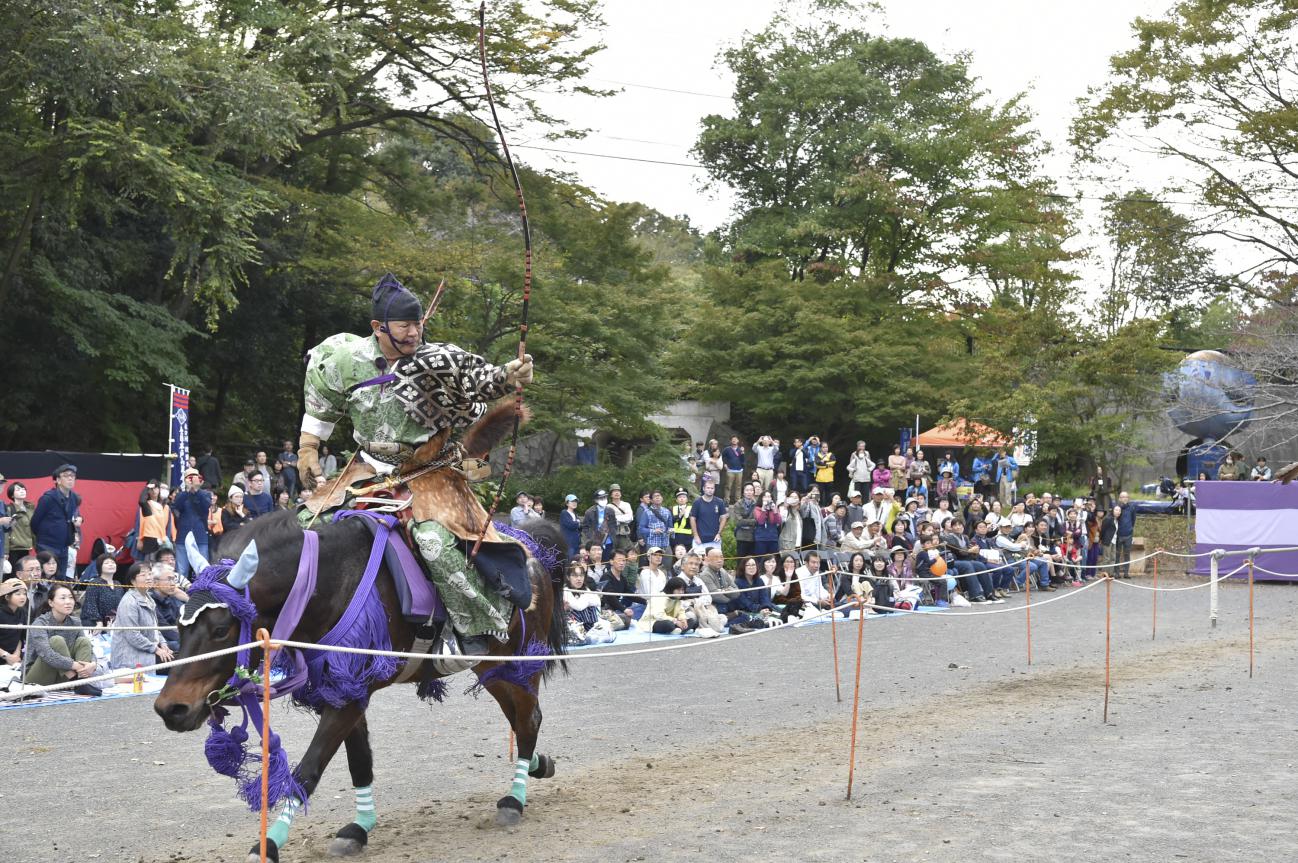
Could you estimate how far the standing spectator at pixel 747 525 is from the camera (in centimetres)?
1878

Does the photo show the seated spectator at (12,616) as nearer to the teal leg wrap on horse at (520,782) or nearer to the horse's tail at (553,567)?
the horse's tail at (553,567)

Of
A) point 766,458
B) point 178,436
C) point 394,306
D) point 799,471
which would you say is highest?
point 394,306

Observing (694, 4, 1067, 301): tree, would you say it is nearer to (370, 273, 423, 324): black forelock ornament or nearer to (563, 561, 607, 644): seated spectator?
(563, 561, 607, 644): seated spectator

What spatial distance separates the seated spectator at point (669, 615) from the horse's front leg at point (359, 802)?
8.85 meters

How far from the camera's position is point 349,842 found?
591 centimetres

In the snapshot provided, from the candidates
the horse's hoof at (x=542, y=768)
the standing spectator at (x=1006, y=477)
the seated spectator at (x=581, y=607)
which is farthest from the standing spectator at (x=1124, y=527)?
the horse's hoof at (x=542, y=768)

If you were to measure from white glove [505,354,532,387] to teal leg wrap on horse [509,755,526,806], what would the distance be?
205 cm

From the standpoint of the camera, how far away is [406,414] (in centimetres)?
618

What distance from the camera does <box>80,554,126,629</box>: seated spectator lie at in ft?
37.1

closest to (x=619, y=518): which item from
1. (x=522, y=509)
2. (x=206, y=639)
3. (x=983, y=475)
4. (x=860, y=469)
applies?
(x=522, y=509)

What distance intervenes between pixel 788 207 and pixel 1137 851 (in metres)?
29.6

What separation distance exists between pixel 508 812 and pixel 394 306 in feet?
8.37

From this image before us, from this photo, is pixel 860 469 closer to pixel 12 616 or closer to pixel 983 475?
pixel 983 475

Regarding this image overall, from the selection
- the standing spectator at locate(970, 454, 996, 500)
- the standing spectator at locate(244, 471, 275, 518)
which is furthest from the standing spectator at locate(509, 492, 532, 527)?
the standing spectator at locate(970, 454, 996, 500)
